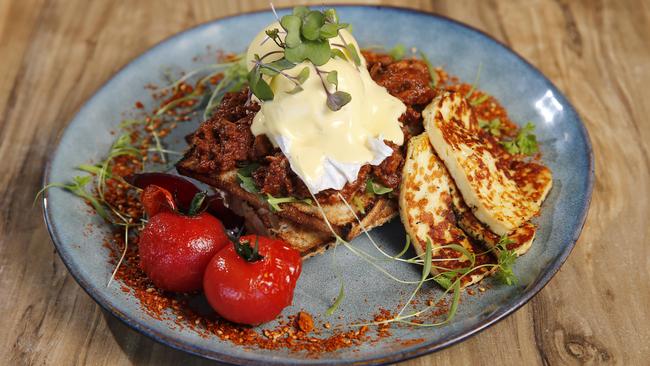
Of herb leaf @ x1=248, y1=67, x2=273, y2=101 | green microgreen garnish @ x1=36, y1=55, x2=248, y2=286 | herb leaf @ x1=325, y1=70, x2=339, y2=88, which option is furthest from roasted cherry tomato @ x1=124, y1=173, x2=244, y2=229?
herb leaf @ x1=325, y1=70, x2=339, y2=88

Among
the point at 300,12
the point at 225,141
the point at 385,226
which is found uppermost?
the point at 300,12

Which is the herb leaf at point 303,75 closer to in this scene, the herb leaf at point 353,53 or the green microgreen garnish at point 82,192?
the herb leaf at point 353,53

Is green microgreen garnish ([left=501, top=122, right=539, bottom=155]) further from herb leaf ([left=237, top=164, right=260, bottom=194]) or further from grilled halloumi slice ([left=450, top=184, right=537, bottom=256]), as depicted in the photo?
herb leaf ([left=237, top=164, right=260, bottom=194])

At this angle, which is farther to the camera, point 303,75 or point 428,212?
point 428,212

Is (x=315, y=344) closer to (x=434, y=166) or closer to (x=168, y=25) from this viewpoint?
(x=434, y=166)

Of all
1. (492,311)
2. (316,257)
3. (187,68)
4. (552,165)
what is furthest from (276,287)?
(187,68)

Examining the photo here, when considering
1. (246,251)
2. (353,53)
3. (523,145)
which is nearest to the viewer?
(246,251)

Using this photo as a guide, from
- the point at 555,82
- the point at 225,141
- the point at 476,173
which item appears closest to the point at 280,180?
the point at 225,141

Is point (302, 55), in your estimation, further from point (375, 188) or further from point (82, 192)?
point (82, 192)
